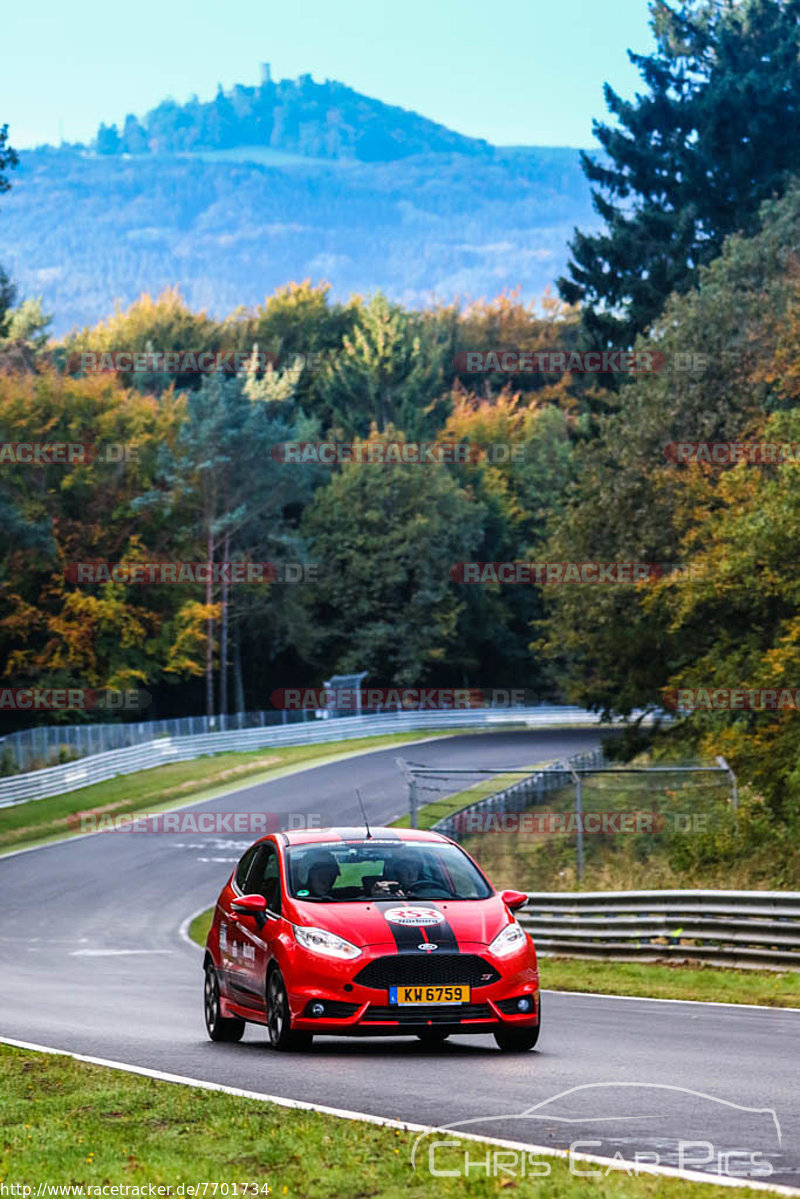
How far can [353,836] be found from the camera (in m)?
12.8

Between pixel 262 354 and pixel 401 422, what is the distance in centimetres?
1240

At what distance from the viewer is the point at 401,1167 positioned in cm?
718

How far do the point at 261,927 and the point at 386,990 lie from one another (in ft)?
4.48

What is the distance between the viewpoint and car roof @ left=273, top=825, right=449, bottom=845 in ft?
41.6

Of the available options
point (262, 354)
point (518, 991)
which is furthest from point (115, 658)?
point (518, 991)

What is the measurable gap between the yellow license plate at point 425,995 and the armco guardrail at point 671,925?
316 inches

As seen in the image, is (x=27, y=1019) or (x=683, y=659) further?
(x=683, y=659)

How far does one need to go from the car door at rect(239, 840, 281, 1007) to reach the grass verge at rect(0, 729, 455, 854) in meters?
33.5

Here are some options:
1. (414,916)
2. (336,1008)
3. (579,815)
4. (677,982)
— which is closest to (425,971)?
(414,916)

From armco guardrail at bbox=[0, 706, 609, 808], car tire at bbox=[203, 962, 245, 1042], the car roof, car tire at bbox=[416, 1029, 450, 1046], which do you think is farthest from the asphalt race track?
armco guardrail at bbox=[0, 706, 609, 808]

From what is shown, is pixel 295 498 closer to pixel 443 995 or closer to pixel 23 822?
pixel 23 822

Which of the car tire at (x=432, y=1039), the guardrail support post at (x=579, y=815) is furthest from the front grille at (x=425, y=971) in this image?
the guardrail support post at (x=579, y=815)

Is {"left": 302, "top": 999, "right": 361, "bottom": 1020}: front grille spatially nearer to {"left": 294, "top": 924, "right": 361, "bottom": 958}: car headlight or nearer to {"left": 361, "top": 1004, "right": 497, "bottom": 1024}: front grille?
{"left": 361, "top": 1004, "right": 497, "bottom": 1024}: front grille

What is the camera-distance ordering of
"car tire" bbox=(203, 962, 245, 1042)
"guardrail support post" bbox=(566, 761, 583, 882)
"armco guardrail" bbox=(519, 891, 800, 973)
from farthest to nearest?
"guardrail support post" bbox=(566, 761, 583, 882) < "armco guardrail" bbox=(519, 891, 800, 973) < "car tire" bbox=(203, 962, 245, 1042)
